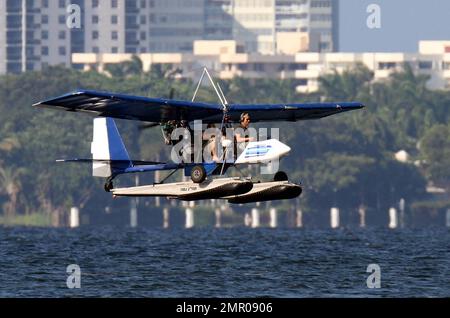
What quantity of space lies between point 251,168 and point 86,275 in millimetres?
105417

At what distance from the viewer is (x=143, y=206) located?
17150cm

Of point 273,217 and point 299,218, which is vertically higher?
point 273,217

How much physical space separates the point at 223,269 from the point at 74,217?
104 m

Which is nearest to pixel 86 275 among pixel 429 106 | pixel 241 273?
pixel 241 273

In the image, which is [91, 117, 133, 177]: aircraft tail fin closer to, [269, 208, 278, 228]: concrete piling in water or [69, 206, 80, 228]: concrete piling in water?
[69, 206, 80, 228]: concrete piling in water

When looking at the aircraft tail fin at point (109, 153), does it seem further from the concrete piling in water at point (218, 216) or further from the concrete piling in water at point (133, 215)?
the concrete piling in water at point (218, 216)

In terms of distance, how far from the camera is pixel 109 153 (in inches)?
2277

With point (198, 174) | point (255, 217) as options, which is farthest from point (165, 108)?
point (255, 217)

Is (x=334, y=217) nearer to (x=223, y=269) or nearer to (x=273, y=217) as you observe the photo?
(x=273, y=217)

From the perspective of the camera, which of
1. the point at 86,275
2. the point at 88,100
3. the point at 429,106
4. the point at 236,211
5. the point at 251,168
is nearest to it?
the point at 88,100

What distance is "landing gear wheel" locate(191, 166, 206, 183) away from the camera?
53.0 meters

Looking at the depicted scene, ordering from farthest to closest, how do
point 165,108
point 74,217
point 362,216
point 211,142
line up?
point 362,216 → point 74,217 → point 165,108 → point 211,142

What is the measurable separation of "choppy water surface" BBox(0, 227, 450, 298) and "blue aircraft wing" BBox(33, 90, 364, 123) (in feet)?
18.4

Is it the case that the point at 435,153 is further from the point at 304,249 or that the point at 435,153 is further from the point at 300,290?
the point at 300,290
